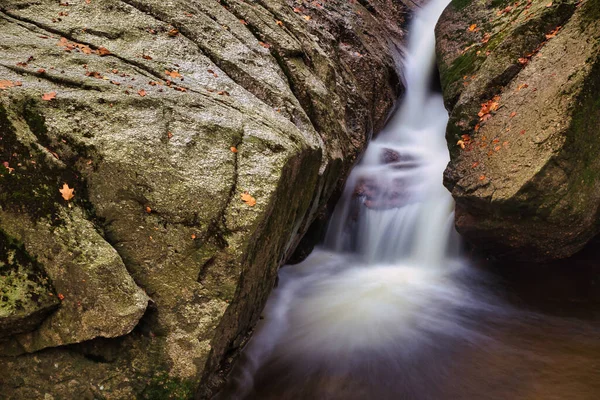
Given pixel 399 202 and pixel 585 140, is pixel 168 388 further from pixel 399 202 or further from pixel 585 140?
pixel 399 202

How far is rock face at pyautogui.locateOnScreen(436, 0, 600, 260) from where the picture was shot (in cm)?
517

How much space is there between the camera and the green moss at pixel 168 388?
123 inches

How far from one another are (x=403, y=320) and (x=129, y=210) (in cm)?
393

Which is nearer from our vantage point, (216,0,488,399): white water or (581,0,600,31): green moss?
(216,0,488,399): white water

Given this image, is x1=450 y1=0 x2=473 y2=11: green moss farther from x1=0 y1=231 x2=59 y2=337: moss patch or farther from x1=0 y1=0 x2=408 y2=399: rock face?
x1=0 y1=231 x2=59 y2=337: moss patch

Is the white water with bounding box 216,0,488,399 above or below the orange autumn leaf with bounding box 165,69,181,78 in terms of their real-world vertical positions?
below

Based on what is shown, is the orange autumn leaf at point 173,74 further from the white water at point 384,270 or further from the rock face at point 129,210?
the white water at point 384,270

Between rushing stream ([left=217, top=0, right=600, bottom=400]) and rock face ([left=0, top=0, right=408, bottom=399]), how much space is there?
44.4 inches

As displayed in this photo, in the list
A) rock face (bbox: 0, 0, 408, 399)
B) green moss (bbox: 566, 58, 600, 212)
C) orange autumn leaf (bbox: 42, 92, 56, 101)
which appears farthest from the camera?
green moss (bbox: 566, 58, 600, 212)

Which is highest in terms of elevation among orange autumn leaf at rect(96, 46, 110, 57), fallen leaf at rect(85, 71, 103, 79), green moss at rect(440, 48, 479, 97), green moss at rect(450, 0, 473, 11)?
green moss at rect(450, 0, 473, 11)

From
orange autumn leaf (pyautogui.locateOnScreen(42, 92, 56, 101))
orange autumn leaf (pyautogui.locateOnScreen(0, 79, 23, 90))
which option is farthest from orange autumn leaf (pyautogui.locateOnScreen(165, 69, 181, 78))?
orange autumn leaf (pyautogui.locateOnScreen(0, 79, 23, 90))

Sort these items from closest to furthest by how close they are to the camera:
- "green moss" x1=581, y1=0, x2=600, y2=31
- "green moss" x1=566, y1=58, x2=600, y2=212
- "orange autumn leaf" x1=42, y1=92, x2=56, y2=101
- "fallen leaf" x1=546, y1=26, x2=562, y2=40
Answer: "orange autumn leaf" x1=42, y1=92, x2=56, y2=101 < "green moss" x1=566, y1=58, x2=600, y2=212 < "green moss" x1=581, y1=0, x2=600, y2=31 < "fallen leaf" x1=546, y1=26, x2=562, y2=40

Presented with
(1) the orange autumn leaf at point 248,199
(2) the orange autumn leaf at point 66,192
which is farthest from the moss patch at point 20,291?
(1) the orange autumn leaf at point 248,199

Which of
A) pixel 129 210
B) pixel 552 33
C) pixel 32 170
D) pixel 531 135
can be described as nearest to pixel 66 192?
pixel 32 170
